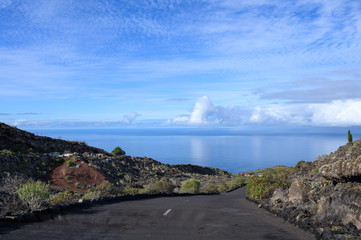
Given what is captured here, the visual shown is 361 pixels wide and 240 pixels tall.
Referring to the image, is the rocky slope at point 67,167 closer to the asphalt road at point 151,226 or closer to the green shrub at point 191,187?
the green shrub at point 191,187

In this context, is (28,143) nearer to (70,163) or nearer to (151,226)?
(70,163)

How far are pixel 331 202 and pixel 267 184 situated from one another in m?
8.99

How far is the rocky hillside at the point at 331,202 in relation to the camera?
1095 centimetres

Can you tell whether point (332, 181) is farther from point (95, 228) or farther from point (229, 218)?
point (95, 228)

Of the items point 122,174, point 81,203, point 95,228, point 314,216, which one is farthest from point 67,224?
point 122,174

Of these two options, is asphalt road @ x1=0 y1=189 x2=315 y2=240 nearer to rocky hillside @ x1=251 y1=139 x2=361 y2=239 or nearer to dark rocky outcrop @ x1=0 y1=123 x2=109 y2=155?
rocky hillside @ x1=251 y1=139 x2=361 y2=239

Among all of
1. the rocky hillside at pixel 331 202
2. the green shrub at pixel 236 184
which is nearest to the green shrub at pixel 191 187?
the green shrub at pixel 236 184

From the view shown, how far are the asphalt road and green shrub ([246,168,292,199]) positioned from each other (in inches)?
250

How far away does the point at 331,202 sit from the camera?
13.0 meters

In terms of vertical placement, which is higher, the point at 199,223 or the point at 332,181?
the point at 332,181

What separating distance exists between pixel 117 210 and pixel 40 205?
3.29 meters

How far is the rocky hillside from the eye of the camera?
11.0m

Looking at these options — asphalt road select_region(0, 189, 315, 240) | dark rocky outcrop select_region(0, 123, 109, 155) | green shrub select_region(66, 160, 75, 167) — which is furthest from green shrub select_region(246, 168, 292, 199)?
dark rocky outcrop select_region(0, 123, 109, 155)

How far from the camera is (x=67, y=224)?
11352 millimetres
